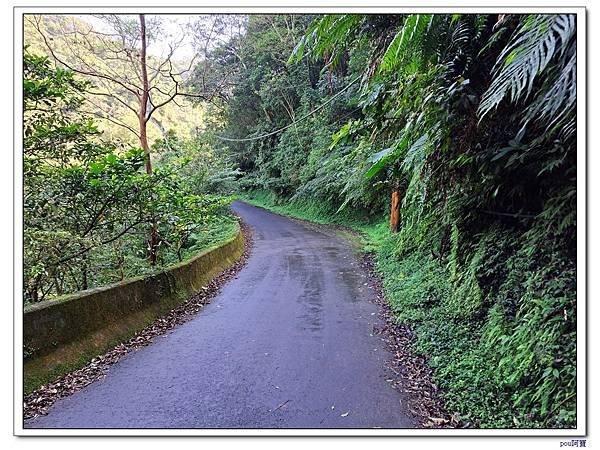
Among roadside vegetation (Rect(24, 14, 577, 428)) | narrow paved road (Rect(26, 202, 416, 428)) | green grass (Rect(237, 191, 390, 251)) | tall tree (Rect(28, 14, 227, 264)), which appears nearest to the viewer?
roadside vegetation (Rect(24, 14, 577, 428))

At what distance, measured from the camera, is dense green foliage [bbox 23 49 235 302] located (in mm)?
3926

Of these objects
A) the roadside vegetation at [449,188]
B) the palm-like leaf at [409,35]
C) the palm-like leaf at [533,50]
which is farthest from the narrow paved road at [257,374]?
the palm-like leaf at [409,35]

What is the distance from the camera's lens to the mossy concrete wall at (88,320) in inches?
122

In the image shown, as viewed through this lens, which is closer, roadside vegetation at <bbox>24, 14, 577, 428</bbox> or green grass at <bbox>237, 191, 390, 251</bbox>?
roadside vegetation at <bbox>24, 14, 577, 428</bbox>

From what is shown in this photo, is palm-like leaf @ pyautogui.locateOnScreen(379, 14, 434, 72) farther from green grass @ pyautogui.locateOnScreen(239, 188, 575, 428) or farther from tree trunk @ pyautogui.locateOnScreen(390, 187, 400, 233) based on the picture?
tree trunk @ pyautogui.locateOnScreen(390, 187, 400, 233)

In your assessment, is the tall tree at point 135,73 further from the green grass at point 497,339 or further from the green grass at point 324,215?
the green grass at point 324,215

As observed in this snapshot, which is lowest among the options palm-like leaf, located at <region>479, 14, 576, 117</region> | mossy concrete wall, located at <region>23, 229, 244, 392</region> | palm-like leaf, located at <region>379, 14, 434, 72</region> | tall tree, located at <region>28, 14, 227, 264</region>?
mossy concrete wall, located at <region>23, 229, 244, 392</region>

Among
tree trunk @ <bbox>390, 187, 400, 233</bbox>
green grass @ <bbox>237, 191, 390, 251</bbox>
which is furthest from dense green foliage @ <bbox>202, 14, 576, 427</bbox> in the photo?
green grass @ <bbox>237, 191, 390, 251</bbox>

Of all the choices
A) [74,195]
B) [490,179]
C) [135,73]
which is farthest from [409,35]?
[135,73]

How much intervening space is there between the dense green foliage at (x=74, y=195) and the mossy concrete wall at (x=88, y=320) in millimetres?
448

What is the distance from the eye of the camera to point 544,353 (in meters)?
2.35

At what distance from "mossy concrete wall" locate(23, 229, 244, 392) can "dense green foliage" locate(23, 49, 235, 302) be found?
45 cm

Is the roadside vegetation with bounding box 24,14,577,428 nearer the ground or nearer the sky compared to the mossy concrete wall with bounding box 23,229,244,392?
nearer the sky

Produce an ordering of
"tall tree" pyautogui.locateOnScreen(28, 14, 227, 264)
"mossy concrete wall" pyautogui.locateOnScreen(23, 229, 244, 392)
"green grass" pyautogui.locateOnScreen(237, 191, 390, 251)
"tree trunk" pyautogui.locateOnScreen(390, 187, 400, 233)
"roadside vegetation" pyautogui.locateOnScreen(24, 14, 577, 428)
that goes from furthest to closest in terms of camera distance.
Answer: "green grass" pyautogui.locateOnScreen(237, 191, 390, 251)
"tree trunk" pyautogui.locateOnScreen(390, 187, 400, 233)
"tall tree" pyautogui.locateOnScreen(28, 14, 227, 264)
"mossy concrete wall" pyautogui.locateOnScreen(23, 229, 244, 392)
"roadside vegetation" pyautogui.locateOnScreen(24, 14, 577, 428)
